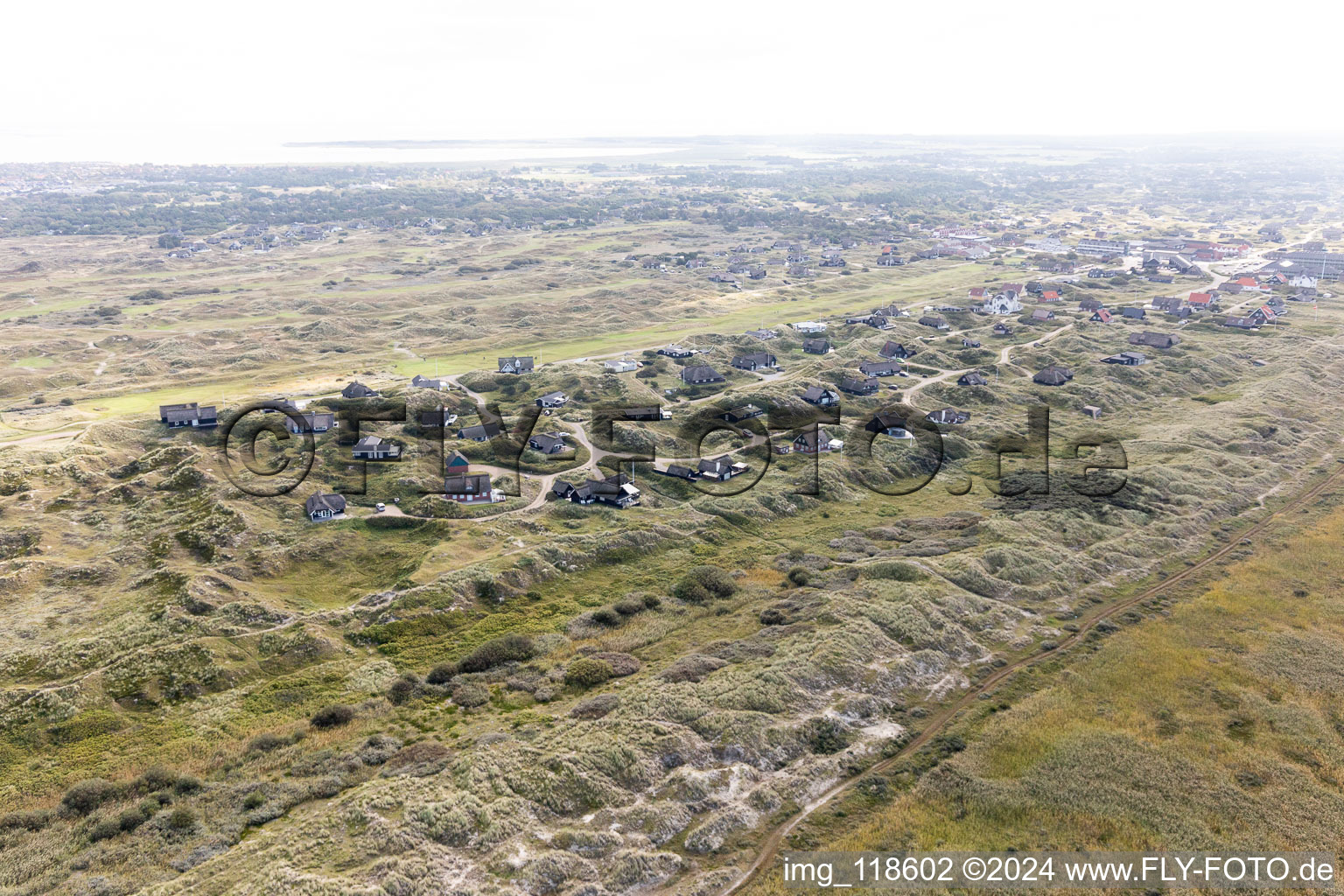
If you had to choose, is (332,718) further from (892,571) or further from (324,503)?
(892,571)

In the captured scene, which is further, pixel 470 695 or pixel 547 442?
pixel 547 442

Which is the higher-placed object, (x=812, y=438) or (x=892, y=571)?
(x=812, y=438)

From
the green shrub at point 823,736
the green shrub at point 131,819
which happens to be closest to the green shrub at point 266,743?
the green shrub at point 131,819

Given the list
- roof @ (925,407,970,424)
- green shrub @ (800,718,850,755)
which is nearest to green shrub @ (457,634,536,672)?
green shrub @ (800,718,850,755)

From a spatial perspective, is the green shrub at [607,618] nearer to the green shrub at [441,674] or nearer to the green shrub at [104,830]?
the green shrub at [441,674]

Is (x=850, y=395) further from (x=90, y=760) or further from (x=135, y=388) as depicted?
(x=135, y=388)

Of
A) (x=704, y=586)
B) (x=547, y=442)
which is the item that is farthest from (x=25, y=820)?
(x=547, y=442)

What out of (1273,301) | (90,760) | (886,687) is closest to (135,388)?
(90,760)
